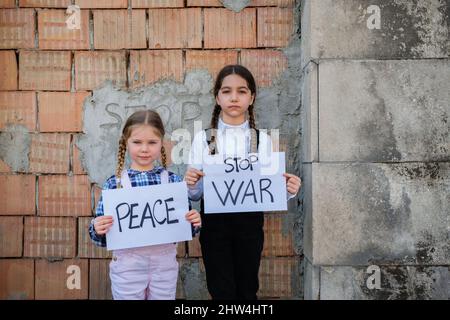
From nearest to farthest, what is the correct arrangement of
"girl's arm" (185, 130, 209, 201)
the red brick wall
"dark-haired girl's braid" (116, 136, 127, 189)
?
"dark-haired girl's braid" (116, 136, 127, 189)
"girl's arm" (185, 130, 209, 201)
the red brick wall

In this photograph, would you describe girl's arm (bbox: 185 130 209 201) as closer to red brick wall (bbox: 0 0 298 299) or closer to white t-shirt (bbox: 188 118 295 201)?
white t-shirt (bbox: 188 118 295 201)

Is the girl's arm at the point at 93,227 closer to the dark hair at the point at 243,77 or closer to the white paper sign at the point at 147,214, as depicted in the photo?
the white paper sign at the point at 147,214

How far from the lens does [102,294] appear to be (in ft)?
10.6

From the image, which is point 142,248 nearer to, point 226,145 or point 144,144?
point 144,144

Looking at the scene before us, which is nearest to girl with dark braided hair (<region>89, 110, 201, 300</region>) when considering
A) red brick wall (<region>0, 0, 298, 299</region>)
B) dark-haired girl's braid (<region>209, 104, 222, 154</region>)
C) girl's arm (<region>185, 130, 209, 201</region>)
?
girl's arm (<region>185, 130, 209, 201</region>)

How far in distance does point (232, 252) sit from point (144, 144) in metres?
0.75

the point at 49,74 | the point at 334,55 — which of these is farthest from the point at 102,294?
the point at 334,55

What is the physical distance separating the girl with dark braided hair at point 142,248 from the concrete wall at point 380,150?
830 mm

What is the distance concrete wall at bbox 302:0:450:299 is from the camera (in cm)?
283

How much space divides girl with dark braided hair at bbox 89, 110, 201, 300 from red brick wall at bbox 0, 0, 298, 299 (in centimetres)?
63

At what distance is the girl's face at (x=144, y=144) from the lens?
2.59 metres

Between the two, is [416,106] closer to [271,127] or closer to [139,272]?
[271,127]

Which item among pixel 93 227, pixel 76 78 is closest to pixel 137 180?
pixel 93 227

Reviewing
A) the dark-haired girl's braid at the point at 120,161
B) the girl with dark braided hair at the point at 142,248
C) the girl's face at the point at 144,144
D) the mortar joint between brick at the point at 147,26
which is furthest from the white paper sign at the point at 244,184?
the mortar joint between brick at the point at 147,26
